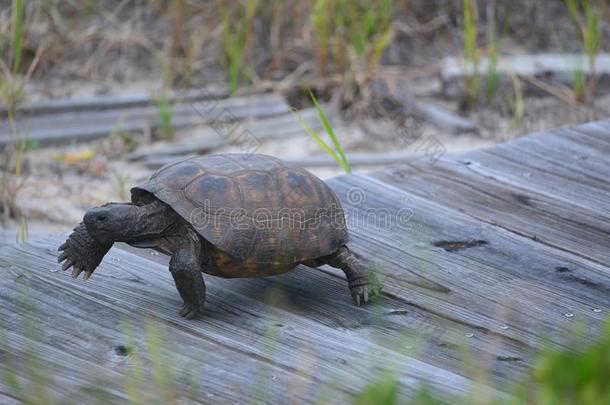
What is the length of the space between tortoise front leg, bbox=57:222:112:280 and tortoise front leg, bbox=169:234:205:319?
0.96 feet

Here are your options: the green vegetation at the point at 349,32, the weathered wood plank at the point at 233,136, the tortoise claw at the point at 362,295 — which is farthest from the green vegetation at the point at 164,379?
the green vegetation at the point at 349,32

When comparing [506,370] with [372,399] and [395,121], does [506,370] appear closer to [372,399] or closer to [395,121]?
[372,399]

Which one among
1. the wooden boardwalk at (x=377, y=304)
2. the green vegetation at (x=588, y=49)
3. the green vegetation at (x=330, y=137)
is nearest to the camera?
the wooden boardwalk at (x=377, y=304)

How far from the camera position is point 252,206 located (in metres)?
2.73

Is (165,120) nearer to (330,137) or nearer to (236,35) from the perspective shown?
(236,35)

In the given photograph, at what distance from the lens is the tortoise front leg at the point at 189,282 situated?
266 centimetres

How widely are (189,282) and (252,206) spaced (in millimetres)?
283

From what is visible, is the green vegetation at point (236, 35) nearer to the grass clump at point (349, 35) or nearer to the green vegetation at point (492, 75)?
the grass clump at point (349, 35)

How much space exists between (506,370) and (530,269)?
0.66 m

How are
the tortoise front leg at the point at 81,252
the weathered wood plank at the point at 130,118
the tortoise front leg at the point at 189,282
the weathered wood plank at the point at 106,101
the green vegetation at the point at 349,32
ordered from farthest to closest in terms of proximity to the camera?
the green vegetation at the point at 349,32, the weathered wood plank at the point at 106,101, the weathered wood plank at the point at 130,118, the tortoise front leg at the point at 81,252, the tortoise front leg at the point at 189,282

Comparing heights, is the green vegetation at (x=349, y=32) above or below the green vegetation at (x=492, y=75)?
above

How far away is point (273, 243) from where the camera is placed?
274cm

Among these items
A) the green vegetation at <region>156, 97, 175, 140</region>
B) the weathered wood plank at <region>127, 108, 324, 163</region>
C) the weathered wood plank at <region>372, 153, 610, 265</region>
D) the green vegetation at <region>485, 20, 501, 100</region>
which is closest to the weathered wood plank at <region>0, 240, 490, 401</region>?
the weathered wood plank at <region>372, 153, 610, 265</region>

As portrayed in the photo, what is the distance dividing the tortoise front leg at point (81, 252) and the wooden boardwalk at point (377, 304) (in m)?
0.06
